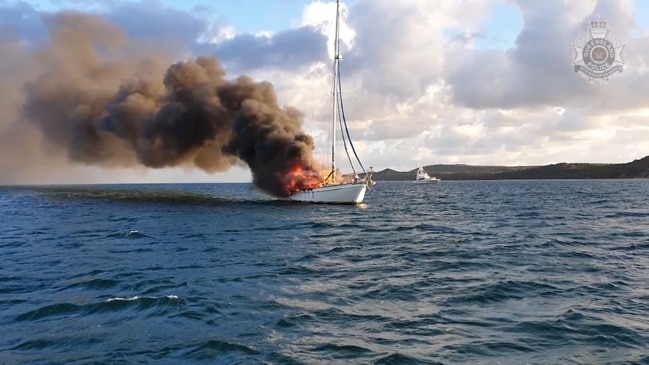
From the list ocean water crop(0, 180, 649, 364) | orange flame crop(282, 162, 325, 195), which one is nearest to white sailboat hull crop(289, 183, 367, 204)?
orange flame crop(282, 162, 325, 195)

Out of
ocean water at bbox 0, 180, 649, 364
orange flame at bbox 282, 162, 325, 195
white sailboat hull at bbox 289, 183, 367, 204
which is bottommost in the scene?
ocean water at bbox 0, 180, 649, 364

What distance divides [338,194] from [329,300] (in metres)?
50.7

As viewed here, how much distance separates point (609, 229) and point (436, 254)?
18.7 m

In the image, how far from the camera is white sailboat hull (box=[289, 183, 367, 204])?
66.4m

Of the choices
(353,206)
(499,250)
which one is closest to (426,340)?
(499,250)

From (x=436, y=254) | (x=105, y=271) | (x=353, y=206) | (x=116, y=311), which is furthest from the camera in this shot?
(x=353, y=206)

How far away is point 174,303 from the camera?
16.4 meters

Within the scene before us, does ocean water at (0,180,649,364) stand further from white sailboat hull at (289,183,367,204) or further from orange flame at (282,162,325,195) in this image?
orange flame at (282,162,325,195)

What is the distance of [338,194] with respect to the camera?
67500mm

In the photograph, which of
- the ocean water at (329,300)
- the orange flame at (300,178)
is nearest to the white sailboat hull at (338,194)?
the orange flame at (300,178)

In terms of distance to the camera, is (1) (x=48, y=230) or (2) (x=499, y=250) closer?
(2) (x=499, y=250)

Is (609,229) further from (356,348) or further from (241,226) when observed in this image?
(356,348)

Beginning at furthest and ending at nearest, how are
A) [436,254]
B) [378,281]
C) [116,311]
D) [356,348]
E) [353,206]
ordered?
[353,206] → [436,254] → [378,281] → [116,311] → [356,348]

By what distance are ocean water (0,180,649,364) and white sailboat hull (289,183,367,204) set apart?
1263 inches
